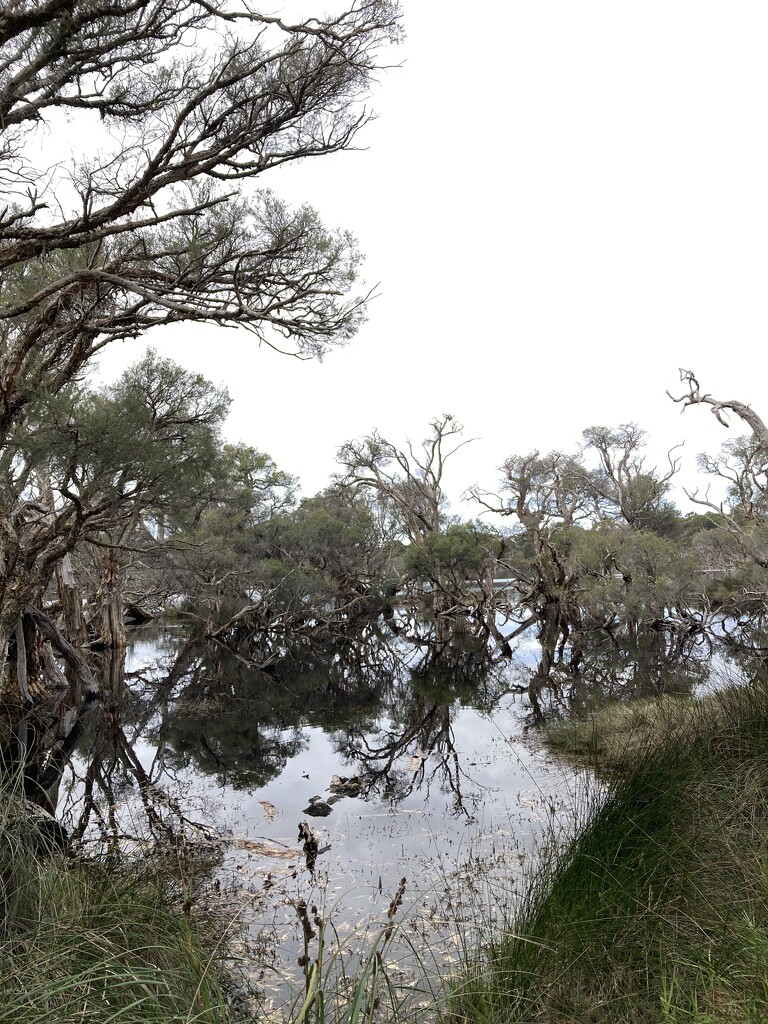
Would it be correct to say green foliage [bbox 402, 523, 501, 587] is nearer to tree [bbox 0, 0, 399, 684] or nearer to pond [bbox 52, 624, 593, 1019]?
pond [bbox 52, 624, 593, 1019]

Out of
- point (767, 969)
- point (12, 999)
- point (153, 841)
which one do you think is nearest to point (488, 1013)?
point (767, 969)

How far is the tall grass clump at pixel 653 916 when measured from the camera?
280cm

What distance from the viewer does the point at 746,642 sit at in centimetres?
2038

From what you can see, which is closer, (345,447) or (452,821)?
(452,821)

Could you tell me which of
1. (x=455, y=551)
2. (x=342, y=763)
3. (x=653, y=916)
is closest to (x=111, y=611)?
(x=455, y=551)

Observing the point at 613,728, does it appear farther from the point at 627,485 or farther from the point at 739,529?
the point at 627,485

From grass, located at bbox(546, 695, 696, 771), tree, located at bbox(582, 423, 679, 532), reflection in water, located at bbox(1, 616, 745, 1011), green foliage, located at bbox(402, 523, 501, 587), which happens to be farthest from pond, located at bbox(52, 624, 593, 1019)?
tree, located at bbox(582, 423, 679, 532)

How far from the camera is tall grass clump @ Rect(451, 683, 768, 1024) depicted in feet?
9.20

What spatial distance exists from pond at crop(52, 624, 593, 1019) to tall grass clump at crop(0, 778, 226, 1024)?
0.56 metres

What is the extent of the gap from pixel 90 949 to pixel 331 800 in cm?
628

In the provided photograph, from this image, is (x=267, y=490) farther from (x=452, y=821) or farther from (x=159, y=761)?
(x=452, y=821)

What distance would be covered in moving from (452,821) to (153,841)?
3199 millimetres

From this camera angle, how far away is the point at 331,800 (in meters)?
8.77

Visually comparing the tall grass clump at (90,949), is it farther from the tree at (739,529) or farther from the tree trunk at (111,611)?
the tree trunk at (111,611)
